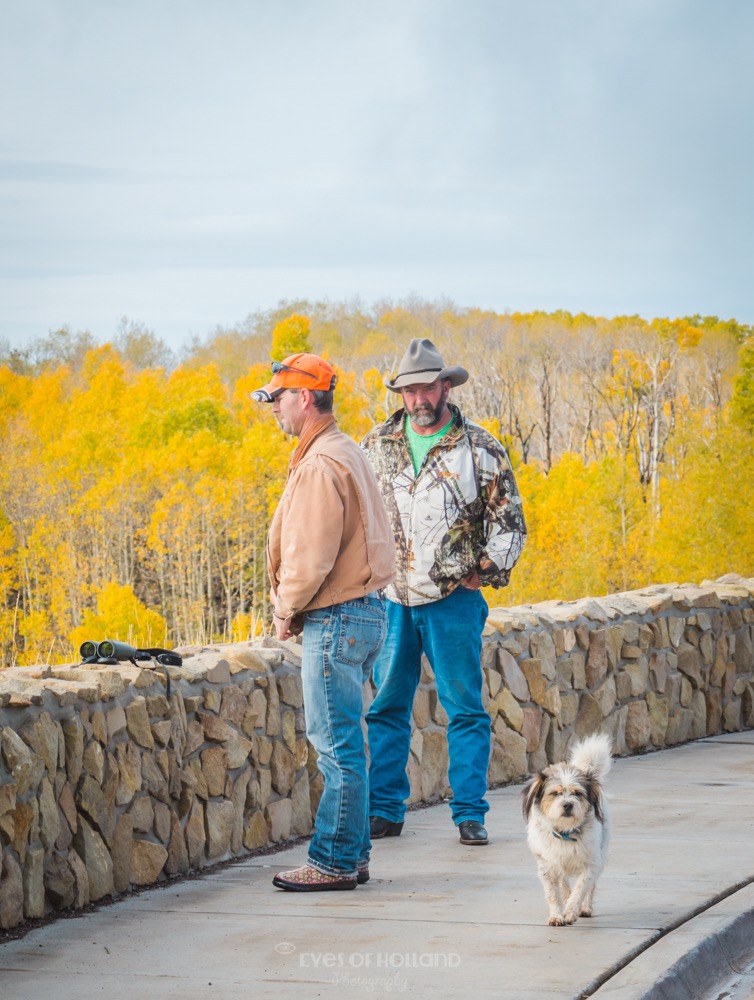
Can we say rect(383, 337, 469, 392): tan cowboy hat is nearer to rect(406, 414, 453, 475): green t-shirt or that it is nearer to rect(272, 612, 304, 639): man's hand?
rect(406, 414, 453, 475): green t-shirt

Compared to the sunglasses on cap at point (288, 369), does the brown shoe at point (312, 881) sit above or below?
below

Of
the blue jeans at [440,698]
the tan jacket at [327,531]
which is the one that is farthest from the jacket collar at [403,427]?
the tan jacket at [327,531]

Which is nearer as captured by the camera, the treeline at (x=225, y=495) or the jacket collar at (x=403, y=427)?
the jacket collar at (x=403, y=427)

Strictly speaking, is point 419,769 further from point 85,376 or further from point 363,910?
point 85,376

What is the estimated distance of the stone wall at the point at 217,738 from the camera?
4754 mm

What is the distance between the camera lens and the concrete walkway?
3980 millimetres

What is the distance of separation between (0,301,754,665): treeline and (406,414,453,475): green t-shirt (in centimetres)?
929

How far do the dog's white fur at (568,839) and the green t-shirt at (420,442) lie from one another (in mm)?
1832

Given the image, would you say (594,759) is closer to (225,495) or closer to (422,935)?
(422,935)

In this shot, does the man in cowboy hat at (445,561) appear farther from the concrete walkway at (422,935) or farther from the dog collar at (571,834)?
the dog collar at (571,834)

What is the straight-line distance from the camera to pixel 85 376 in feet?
180

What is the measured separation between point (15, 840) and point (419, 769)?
2849mm

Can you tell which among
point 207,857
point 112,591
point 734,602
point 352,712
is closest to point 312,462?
point 352,712

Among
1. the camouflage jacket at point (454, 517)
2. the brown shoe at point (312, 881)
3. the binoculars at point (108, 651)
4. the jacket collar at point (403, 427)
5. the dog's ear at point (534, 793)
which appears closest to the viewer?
the dog's ear at point (534, 793)
